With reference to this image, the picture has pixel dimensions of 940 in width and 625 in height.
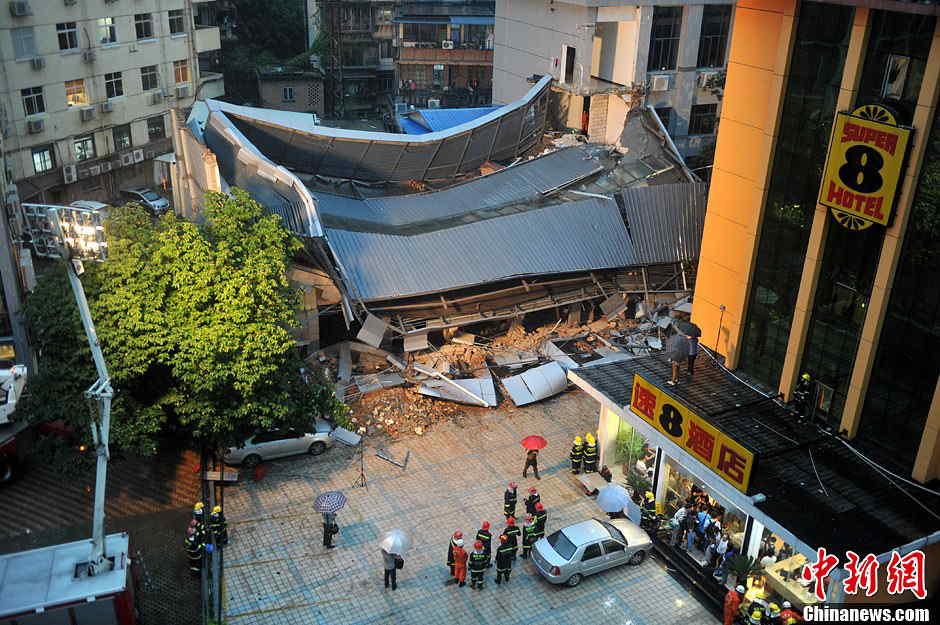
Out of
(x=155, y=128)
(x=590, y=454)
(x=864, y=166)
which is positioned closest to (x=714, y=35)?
(x=864, y=166)

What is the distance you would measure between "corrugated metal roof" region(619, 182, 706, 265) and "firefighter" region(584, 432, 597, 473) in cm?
908

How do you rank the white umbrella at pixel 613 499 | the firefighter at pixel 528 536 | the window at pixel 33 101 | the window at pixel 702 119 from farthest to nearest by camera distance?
the window at pixel 702 119
the window at pixel 33 101
the white umbrella at pixel 613 499
the firefighter at pixel 528 536

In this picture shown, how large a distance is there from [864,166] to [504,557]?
11.4 meters

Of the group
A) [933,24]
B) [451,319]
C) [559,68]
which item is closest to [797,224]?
[933,24]

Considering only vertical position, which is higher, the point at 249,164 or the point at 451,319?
the point at 249,164

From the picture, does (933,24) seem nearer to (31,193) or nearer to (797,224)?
(797,224)

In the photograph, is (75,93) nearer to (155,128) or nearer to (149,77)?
(149,77)

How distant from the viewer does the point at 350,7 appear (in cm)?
5703

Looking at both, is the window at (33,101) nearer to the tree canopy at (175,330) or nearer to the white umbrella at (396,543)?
the tree canopy at (175,330)

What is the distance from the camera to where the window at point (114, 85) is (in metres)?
41.5

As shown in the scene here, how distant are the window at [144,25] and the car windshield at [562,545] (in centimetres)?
3510

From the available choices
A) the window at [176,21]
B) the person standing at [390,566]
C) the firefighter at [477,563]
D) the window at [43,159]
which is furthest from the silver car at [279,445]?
the window at [176,21]

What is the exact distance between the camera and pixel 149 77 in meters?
43.9

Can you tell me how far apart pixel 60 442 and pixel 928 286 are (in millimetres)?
19664
